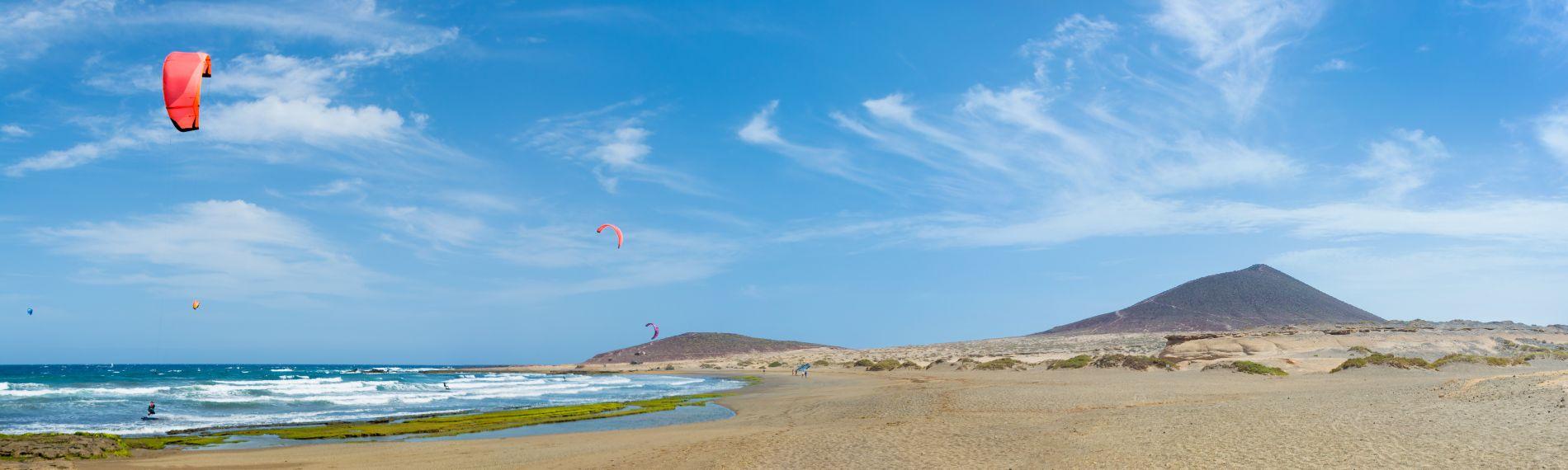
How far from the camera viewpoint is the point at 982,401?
798 inches

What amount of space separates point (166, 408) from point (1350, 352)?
1890 inches

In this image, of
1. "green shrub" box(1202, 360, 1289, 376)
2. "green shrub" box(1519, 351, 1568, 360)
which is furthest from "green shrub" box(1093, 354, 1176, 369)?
"green shrub" box(1519, 351, 1568, 360)

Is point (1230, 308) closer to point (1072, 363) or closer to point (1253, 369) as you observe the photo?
point (1072, 363)

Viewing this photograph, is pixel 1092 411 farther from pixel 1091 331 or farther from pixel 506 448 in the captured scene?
pixel 1091 331

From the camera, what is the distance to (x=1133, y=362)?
1323 inches

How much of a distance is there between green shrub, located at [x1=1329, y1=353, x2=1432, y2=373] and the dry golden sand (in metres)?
6.30

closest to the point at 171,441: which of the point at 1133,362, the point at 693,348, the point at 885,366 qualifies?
the point at 1133,362

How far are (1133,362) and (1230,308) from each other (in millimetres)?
59173

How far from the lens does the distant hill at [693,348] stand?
91.2 meters

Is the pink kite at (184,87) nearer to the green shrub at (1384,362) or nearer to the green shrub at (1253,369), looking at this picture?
the green shrub at (1253,369)

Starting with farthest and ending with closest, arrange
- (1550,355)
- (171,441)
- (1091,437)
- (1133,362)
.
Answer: (1550,355), (1133,362), (171,441), (1091,437)

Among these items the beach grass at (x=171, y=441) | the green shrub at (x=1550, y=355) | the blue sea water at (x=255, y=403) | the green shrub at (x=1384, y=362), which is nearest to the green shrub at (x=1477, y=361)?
the green shrub at (x=1384, y=362)

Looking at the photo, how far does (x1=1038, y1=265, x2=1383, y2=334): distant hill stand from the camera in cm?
7956

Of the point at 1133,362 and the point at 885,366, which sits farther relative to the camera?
the point at 885,366
